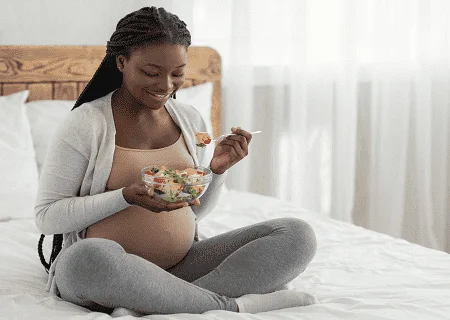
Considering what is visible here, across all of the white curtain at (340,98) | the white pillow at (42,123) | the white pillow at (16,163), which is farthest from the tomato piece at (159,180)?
the white curtain at (340,98)

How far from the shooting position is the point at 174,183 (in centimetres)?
142

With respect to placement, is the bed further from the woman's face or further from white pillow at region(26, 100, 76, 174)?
the woman's face

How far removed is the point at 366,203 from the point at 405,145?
1.02 ft

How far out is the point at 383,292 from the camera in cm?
157

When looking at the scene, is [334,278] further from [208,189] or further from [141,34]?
[141,34]

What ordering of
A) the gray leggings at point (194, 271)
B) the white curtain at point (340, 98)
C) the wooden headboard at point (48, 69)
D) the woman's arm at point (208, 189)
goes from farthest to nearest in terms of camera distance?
the white curtain at point (340, 98)
the wooden headboard at point (48, 69)
the woman's arm at point (208, 189)
the gray leggings at point (194, 271)

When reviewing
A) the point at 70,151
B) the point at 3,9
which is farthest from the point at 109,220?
the point at 3,9

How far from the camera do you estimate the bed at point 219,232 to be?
→ 1429 mm

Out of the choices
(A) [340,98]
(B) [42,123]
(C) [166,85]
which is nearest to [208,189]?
(C) [166,85]

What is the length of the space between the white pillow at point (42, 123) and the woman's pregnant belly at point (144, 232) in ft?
3.33

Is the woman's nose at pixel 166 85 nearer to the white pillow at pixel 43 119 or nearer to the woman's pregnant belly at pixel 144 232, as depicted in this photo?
the woman's pregnant belly at pixel 144 232

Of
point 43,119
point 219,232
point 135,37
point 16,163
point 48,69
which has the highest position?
point 135,37

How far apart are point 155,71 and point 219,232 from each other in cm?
74

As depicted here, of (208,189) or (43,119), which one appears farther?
(43,119)
